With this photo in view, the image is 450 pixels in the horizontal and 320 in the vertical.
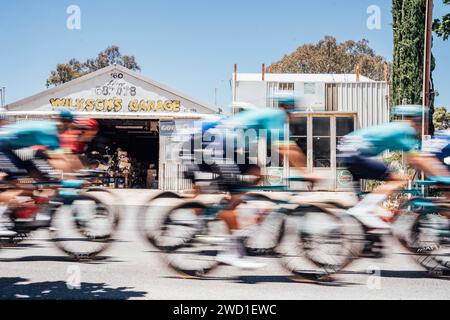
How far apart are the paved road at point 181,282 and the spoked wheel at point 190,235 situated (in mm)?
240

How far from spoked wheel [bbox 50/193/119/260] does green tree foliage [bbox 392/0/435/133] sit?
1263 cm

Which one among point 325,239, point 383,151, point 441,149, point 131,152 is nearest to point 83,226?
point 325,239

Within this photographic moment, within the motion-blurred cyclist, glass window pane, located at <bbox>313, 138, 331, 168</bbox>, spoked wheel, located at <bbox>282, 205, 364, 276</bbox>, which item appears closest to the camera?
spoked wheel, located at <bbox>282, 205, 364, 276</bbox>

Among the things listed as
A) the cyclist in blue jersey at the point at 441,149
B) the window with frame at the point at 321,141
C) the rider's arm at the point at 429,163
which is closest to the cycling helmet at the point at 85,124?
the rider's arm at the point at 429,163

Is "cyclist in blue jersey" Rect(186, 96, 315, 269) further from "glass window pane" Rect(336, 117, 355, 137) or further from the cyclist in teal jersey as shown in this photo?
"glass window pane" Rect(336, 117, 355, 137)

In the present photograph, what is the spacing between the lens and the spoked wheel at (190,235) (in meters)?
5.57

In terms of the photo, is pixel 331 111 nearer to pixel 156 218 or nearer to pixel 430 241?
pixel 430 241

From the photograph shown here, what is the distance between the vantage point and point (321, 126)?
21766mm

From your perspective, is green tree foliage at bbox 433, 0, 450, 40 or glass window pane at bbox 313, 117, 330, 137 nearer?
green tree foliage at bbox 433, 0, 450, 40

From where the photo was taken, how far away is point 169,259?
561cm

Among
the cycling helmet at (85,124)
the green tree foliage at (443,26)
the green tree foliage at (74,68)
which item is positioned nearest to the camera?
the cycling helmet at (85,124)

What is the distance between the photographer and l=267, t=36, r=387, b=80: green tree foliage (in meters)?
44.4

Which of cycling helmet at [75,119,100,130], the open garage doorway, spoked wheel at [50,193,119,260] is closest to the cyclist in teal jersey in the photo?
spoked wheel at [50,193,119,260]

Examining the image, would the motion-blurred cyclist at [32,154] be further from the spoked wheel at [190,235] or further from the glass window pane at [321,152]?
the glass window pane at [321,152]
